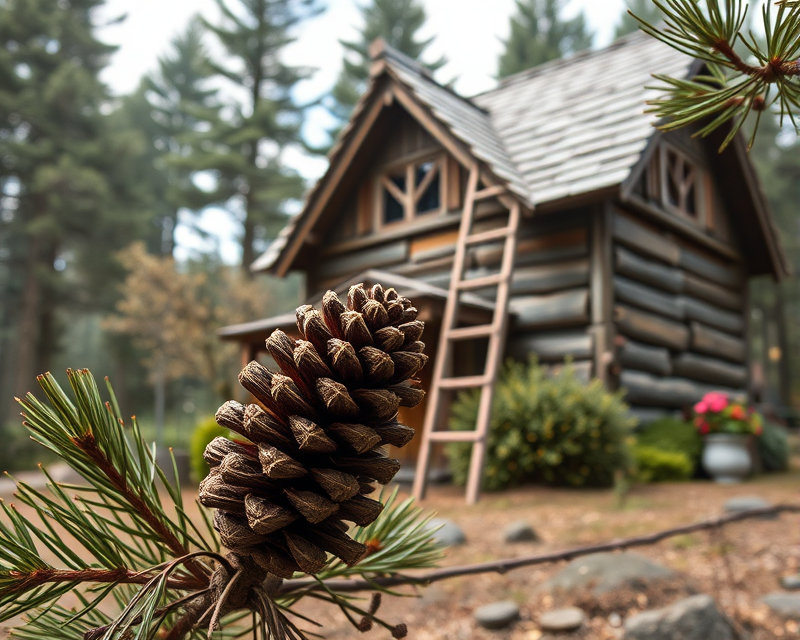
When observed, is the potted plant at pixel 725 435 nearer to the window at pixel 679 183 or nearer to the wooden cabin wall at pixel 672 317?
the wooden cabin wall at pixel 672 317

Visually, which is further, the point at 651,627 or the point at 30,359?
the point at 30,359

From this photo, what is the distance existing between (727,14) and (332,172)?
29.4 feet

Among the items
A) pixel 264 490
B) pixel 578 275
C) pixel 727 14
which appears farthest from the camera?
pixel 578 275

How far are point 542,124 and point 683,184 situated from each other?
233cm

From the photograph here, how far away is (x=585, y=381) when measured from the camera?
296 inches

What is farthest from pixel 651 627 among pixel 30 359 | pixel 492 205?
pixel 30 359

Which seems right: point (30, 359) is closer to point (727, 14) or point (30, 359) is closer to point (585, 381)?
point (585, 381)

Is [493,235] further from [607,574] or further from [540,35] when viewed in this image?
[540,35]

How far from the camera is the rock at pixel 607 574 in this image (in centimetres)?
292

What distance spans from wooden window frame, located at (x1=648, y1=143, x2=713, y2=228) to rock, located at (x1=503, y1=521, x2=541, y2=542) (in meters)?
5.93

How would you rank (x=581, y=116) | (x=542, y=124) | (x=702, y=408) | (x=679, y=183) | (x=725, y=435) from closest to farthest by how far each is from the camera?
(x=725, y=435) → (x=702, y=408) → (x=581, y=116) → (x=542, y=124) → (x=679, y=183)

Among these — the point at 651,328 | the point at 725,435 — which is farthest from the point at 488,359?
the point at 725,435

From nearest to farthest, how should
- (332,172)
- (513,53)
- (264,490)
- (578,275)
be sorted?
1. (264,490)
2. (578,275)
3. (332,172)
4. (513,53)

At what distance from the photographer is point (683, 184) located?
31.2 ft
